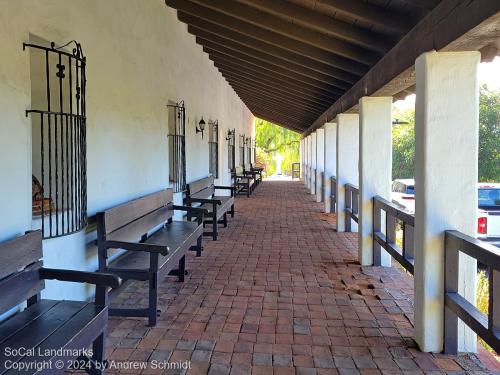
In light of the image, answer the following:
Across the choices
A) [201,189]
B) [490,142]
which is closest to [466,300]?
[201,189]

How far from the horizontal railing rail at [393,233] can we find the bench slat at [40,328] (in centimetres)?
258

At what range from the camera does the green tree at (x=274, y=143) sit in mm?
29938

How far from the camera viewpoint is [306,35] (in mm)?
4988

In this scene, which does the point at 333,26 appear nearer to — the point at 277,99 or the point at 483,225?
the point at 483,225

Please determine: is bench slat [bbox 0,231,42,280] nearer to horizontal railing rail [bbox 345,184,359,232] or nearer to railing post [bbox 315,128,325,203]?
horizontal railing rail [bbox 345,184,359,232]

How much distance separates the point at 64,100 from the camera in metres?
3.49

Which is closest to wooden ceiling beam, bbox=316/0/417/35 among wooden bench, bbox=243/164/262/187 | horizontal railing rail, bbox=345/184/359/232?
horizontal railing rail, bbox=345/184/359/232

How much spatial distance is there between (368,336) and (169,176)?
4.14 meters

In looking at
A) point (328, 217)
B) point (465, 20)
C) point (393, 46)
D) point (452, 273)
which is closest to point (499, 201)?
point (328, 217)

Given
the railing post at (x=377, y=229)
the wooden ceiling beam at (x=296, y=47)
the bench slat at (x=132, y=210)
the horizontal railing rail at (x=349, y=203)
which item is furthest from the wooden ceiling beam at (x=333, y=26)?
the horizontal railing rail at (x=349, y=203)

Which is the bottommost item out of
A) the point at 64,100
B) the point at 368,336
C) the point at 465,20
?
the point at 368,336

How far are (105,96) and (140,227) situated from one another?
1193mm

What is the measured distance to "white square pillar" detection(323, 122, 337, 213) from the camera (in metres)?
9.97

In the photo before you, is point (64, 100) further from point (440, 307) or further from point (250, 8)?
point (440, 307)
